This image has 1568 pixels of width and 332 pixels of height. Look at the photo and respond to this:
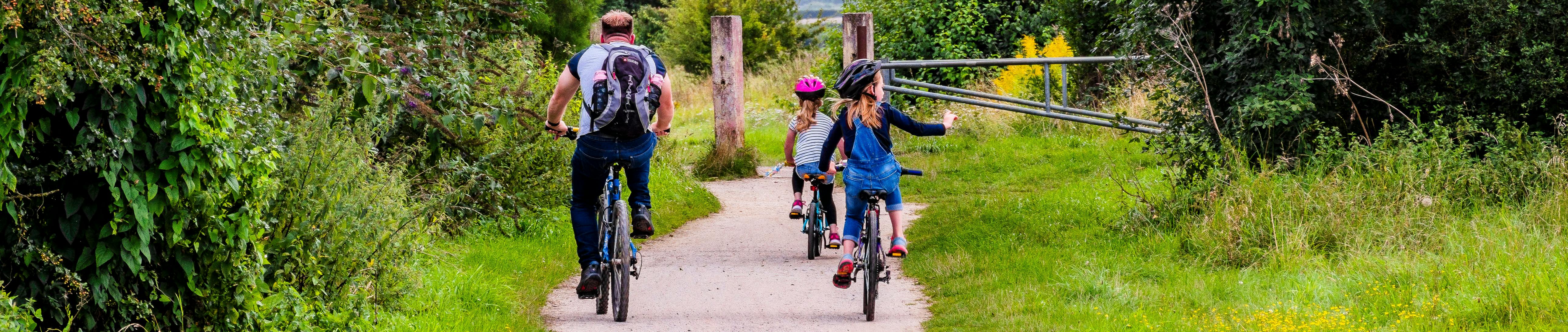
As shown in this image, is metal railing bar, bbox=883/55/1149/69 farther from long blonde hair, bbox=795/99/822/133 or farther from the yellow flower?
the yellow flower

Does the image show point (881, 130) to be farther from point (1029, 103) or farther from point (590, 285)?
point (1029, 103)

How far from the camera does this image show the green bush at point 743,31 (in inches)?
1168

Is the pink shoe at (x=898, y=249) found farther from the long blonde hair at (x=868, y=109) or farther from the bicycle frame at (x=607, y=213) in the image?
the bicycle frame at (x=607, y=213)

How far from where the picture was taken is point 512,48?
9.72 meters

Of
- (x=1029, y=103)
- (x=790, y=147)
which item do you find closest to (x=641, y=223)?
(x=790, y=147)

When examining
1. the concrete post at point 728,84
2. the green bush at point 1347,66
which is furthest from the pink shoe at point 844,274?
the concrete post at point 728,84

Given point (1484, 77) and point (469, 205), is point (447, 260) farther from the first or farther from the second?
point (1484, 77)

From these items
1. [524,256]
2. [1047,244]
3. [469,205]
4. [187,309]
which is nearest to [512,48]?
[469,205]

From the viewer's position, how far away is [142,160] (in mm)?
3961

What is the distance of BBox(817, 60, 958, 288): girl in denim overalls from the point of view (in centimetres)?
648

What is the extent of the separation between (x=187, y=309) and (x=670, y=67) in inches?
1089

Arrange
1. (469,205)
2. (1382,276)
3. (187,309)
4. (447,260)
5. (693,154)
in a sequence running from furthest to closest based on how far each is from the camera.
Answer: (693,154), (469,205), (447,260), (1382,276), (187,309)

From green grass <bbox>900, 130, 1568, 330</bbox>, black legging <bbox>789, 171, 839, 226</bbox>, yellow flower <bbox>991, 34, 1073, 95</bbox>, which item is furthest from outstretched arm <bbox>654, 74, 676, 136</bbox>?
yellow flower <bbox>991, 34, 1073, 95</bbox>

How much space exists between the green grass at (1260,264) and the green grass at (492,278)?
2.04m
